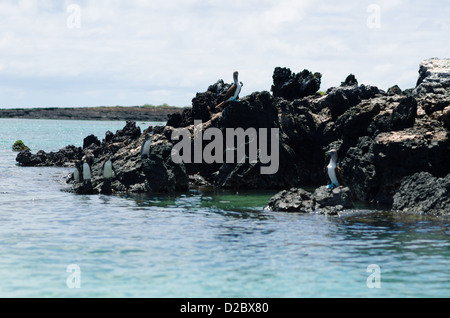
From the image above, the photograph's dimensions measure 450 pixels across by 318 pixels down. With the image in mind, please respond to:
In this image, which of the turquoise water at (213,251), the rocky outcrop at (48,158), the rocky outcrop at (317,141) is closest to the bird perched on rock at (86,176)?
the rocky outcrop at (317,141)

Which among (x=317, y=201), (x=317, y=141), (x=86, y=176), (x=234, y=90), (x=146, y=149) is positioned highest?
(x=234, y=90)

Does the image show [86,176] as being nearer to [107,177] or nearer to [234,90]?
[107,177]

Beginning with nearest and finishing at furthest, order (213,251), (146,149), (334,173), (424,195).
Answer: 1. (213,251)
2. (424,195)
3. (334,173)
4. (146,149)

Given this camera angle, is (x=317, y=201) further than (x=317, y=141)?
No

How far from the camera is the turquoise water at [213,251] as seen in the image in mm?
14516

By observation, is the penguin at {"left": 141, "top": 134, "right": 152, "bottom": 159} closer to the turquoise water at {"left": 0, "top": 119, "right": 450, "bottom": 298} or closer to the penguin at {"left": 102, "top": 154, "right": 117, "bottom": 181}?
the penguin at {"left": 102, "top": 154, "right": 117, "bottom": 181}

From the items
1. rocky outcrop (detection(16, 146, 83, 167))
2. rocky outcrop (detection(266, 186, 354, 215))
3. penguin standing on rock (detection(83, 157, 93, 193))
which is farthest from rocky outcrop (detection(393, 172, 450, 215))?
rocky outcrop (detection(16, 146, 83, 167))

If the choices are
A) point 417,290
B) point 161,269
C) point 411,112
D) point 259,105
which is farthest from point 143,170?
point 417,290

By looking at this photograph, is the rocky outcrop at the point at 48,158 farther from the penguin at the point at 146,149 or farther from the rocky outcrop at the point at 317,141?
the penguin at the point at 146,149

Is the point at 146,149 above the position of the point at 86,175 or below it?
above

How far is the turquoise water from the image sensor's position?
1452 centimetres

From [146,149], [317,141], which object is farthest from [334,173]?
[317,141]

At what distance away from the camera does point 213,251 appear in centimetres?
1845
